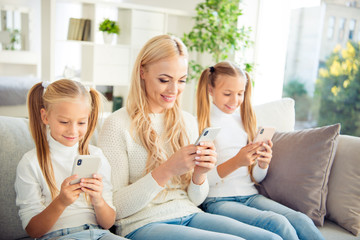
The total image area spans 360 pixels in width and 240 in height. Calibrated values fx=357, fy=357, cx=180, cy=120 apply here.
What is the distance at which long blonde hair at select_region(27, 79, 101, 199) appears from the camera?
4.11 feet

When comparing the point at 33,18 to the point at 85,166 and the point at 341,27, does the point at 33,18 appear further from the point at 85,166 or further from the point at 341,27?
the point at 85,166

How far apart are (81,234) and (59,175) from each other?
0.24 metres

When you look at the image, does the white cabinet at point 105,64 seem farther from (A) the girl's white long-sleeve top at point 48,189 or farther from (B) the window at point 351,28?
(A) the girl's white long-sleeve top at point 48,189

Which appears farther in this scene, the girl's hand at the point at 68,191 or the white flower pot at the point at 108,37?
the white flower pot at the point at 108,37

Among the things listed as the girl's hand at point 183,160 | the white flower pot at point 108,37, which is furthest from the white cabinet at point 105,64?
the girl's hand at point 183,160

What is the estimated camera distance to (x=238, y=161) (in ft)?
5.35

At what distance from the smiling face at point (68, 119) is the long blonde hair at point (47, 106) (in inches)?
0.8

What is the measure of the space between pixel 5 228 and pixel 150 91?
0.77m

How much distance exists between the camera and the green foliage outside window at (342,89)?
12.3 feet

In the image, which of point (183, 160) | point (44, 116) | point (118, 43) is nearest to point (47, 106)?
point (44, 116)

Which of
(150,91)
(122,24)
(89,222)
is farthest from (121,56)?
(89,222)

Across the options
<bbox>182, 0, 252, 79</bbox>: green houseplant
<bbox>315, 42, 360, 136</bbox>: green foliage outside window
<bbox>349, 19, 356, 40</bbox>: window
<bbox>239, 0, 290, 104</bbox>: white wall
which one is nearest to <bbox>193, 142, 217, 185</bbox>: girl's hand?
<bbox>182, 0, 252, 79</bbox>: green houseplant

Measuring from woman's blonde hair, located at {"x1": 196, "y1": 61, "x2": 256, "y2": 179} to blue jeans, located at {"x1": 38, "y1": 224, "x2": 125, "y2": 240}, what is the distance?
2.46 ft

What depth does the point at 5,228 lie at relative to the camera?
1359 millimetres
